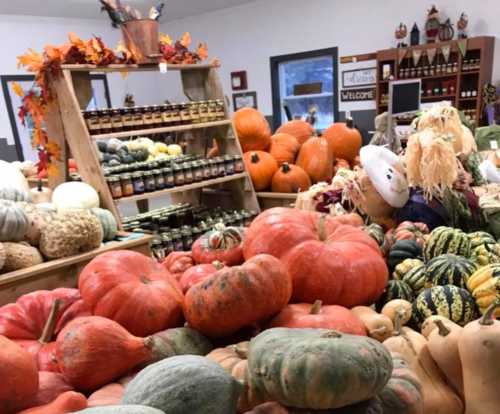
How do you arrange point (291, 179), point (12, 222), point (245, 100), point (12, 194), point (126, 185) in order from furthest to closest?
point (245, 100) < point (291, 179) < point (126, 185) < point (12, 194) < point (12, 222)

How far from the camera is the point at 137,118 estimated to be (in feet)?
10.6

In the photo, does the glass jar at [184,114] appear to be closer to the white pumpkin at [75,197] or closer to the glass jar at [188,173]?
the glass jar at [188,173]

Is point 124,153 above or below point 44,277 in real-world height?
above

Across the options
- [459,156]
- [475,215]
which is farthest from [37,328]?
[459,156]

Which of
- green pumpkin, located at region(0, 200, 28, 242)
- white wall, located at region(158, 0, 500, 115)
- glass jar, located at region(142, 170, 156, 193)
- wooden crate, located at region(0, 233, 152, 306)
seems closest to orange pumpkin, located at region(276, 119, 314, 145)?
glass jar, located at region(142, 170, 156, 193)

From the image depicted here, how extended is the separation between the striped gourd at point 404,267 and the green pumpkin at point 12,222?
1695 millimetres

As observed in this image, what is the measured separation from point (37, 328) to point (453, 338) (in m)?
1.01

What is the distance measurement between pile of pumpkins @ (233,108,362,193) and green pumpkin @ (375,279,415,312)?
225cm

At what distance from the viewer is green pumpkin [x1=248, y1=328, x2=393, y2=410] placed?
744mm

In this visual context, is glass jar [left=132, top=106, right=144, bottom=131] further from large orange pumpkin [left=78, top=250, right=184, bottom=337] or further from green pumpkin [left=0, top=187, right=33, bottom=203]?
large orange pumpkin [left=78, top=250, right=184, bottom=337]

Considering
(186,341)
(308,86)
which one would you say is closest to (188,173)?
(186,341)

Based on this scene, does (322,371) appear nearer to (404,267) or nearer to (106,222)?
(404,267)

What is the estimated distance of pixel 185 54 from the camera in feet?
11.6

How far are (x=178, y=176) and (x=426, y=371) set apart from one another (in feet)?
8.42
